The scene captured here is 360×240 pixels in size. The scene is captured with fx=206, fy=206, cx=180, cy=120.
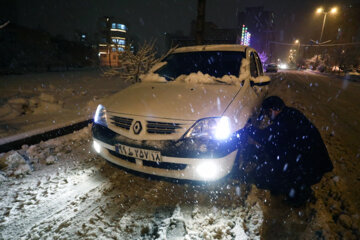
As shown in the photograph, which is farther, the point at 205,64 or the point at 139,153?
the point at 205,64

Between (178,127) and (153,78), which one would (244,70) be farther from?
(178,127)

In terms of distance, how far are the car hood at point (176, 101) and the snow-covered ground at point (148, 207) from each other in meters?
0.86

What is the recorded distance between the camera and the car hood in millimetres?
2248

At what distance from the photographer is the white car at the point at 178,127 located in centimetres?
212

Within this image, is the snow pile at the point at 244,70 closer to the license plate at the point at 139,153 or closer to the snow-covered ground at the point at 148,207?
the snow-covered ground at the point at 148,207

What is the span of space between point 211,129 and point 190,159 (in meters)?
0.38

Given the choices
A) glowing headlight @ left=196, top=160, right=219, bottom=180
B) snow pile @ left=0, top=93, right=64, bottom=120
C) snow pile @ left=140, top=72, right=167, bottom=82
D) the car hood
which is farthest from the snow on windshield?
snow pile @ left=0, top=93, right=64, bottom=120

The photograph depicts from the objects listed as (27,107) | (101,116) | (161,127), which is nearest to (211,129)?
(161,127)

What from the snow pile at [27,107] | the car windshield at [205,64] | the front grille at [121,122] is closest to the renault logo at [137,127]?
the front grille at [121,122]

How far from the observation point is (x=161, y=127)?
7.32 ft

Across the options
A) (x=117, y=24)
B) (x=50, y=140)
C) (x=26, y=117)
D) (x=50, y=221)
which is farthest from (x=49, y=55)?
(x=117, y=24)

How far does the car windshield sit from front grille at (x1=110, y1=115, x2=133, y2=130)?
1.34m

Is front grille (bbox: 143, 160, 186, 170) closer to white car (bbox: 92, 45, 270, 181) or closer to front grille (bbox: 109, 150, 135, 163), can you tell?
white car (bbox: 92, 45, 270, 181)

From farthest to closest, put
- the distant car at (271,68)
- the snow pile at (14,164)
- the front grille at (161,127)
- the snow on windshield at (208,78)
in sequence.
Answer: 1. the distant car at (271,68)
2. the snow on windshield at (208,78)
3. the snow pile at (14,164)
4. the front grille at (161,127)
